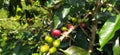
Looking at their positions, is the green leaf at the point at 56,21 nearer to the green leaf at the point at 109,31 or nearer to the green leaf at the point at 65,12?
the green leaf at the point at 65,12

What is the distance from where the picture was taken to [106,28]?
1.36 m

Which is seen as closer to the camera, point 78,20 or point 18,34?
point 78,20

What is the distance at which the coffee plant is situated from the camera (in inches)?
57.5

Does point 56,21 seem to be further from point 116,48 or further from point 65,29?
point 116,48

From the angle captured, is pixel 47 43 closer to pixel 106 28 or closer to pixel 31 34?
pixel 106 28

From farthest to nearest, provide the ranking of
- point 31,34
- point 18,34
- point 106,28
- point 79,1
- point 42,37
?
point 18,34, point 31,34, point 42,37, point 79,1, point 106,28

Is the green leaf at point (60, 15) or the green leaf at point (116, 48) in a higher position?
the green leaf at point (60, 15)

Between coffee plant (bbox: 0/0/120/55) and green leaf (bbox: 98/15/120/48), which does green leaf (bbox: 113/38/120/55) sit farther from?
green leaf (bbox: 98/15/120/48)

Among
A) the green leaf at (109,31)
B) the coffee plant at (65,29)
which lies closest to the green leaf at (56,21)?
the coffee plant at (65,29)

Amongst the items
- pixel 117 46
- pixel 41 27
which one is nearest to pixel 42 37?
pixel 41 27

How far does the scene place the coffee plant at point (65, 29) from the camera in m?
1.46

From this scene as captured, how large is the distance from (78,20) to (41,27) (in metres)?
0.43

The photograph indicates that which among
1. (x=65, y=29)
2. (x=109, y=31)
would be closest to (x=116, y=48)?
(x=109, y=31)

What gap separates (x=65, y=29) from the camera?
5.29 feet
